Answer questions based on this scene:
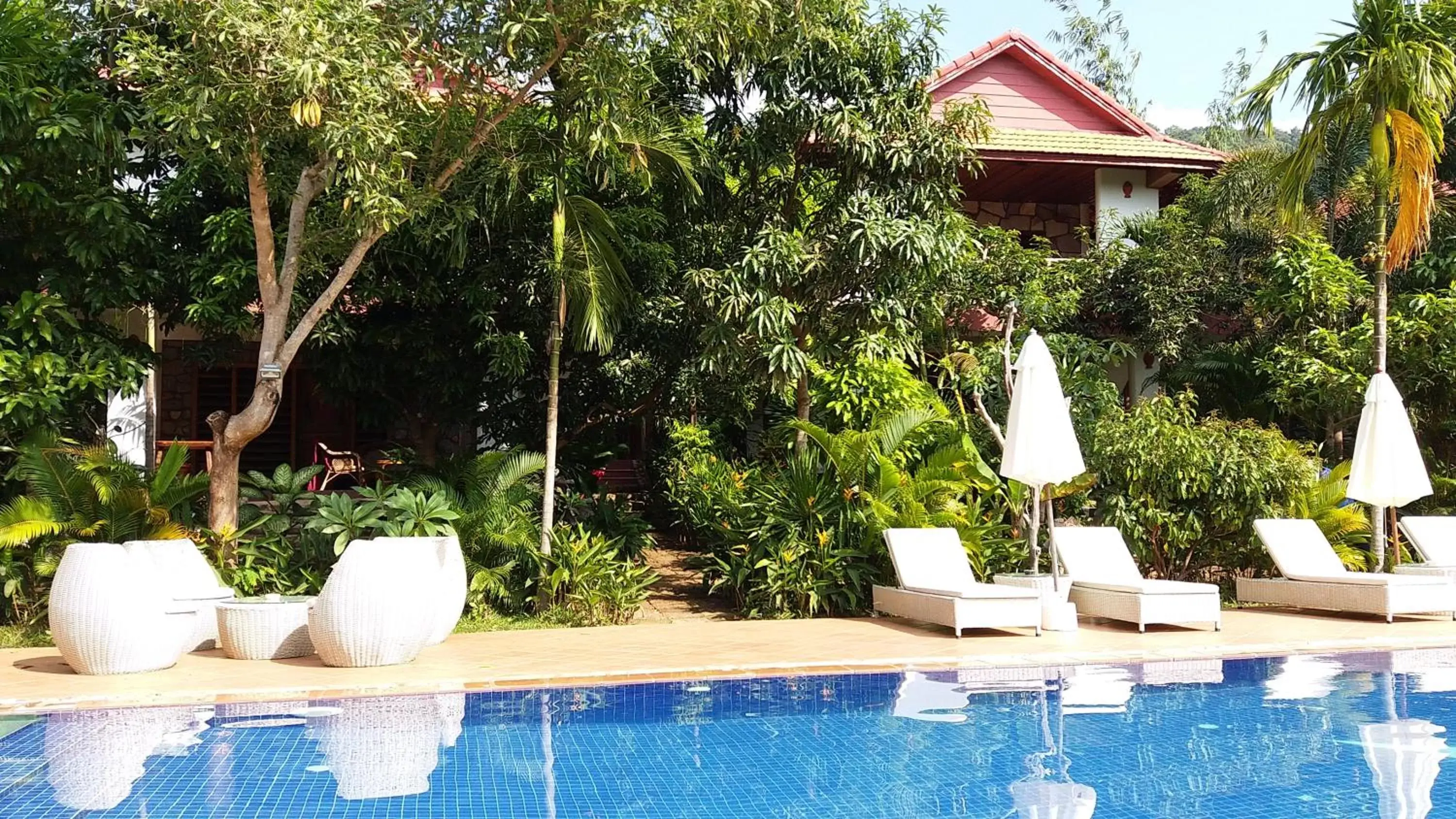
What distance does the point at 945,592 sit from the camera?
1041 centimetres

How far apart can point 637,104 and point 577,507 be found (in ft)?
16.1

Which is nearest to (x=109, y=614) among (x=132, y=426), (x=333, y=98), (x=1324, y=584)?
(x=333, y=98)

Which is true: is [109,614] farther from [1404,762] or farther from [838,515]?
[1404,762]

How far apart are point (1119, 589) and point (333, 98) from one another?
8029 millimetres

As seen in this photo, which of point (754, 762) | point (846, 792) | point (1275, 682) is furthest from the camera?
point (1275, 682)

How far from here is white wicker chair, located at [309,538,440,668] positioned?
846cm

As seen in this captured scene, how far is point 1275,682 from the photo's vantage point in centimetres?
842

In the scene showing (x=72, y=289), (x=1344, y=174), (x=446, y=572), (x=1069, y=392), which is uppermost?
(x=1344, y=174)

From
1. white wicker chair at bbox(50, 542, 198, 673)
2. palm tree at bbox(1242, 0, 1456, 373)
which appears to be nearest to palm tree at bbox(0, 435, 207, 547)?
white wicker chair at bbox(50, 542, 198, 673)

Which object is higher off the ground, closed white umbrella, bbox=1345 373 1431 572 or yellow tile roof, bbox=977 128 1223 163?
yellow tile roof, bbox=977 128 1223 163

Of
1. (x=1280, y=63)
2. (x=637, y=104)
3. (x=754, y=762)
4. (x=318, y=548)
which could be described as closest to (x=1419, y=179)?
(x=1280, y=63)

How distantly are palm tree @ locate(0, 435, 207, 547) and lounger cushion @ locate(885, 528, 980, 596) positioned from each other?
21.8 feet

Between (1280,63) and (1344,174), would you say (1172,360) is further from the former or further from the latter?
(1280,63)

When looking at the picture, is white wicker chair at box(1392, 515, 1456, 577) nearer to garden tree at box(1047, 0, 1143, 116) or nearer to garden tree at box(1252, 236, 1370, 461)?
garden tree at box(1252, 236, 1370, 461)
